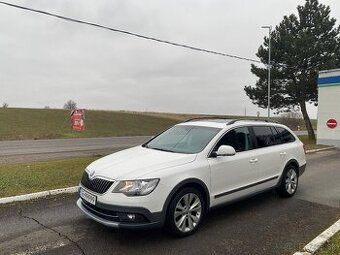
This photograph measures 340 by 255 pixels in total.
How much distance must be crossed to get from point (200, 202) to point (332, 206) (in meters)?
3.12

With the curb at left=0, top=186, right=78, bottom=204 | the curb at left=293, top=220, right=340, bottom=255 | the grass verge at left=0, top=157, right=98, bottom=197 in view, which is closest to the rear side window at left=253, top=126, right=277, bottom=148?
the curb at left=293, top=220, right=340, bottom=255

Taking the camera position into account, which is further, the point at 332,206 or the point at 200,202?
the point at 332,206

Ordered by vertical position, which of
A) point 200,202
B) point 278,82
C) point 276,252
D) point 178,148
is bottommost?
point 276,252

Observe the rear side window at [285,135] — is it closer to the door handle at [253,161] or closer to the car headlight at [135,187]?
the door handle at [253,161]

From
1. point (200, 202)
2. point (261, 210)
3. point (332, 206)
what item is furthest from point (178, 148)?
point (332, 206)

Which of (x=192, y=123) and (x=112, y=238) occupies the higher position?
(x=192, y=123)

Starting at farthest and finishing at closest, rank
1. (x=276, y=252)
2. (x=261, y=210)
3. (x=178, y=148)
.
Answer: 1. (x=261, y=210)
2. (x=178, y=148)
3. (x=276, y=252)

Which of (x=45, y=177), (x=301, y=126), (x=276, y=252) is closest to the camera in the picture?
(x=276, y=252)

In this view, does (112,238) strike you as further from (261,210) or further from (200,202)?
(261,210)

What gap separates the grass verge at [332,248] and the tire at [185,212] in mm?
1637

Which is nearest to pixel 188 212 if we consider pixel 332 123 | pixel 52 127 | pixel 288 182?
pixel 288 182

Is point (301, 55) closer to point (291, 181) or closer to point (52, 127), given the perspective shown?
point (291, 181)

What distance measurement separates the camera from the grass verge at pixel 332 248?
4507 mm

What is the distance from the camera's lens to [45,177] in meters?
8.55
